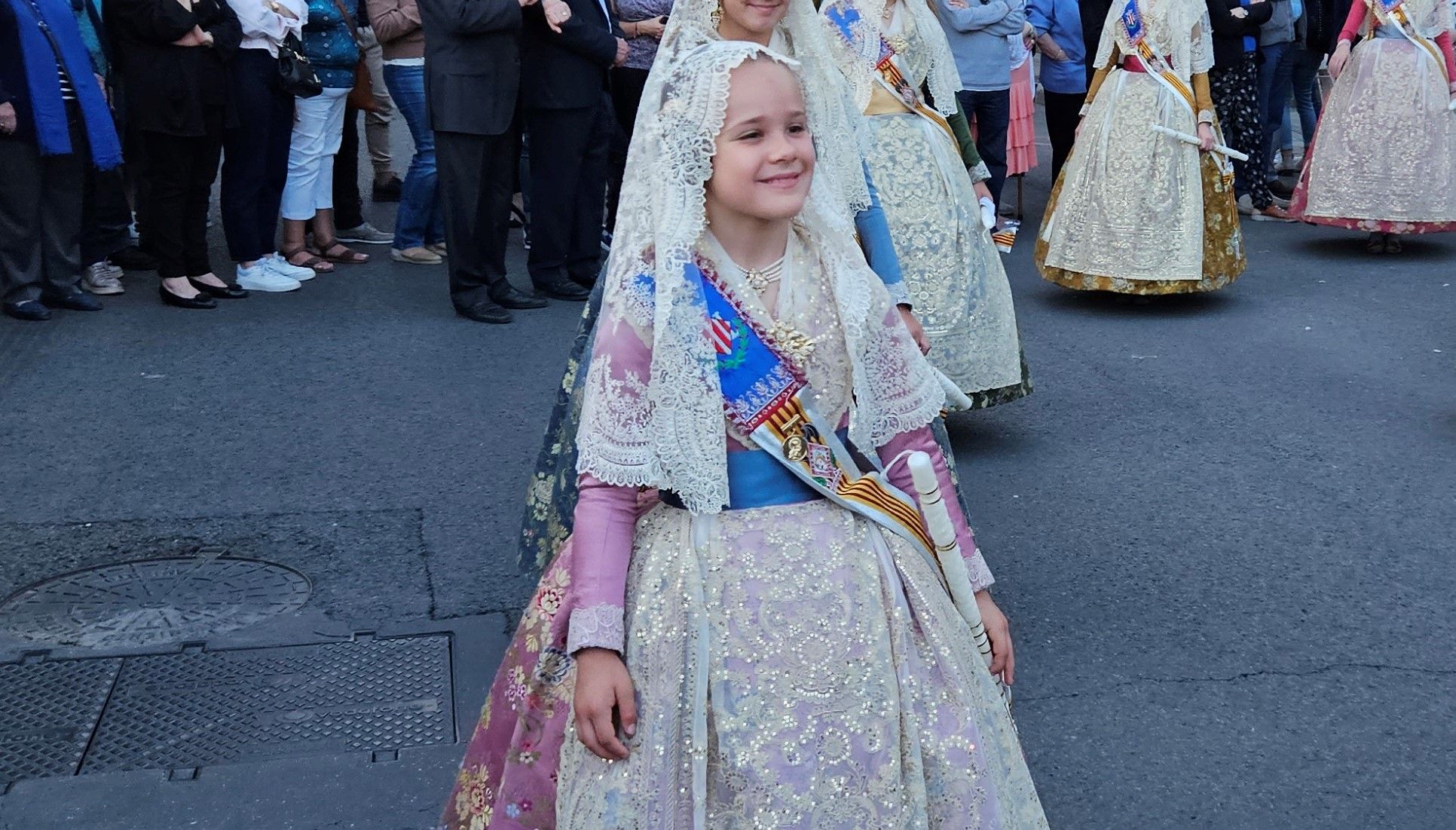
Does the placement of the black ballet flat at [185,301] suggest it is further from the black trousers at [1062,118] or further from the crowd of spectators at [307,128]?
the black trousers at [1062,118]

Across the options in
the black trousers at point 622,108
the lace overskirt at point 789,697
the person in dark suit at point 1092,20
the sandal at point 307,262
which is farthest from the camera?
the person in dark suit at point 1092,20

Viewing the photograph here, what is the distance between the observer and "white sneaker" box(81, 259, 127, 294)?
795 cm

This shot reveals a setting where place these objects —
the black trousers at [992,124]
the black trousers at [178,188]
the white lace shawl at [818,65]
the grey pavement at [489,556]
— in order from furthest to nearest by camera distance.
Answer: the black trousers at [992,124] < the black trousers at [178,188] < the grey pavement at [489,556] < the white lace shawl at [818,65]

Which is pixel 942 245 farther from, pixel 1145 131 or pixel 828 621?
pixel 828 621

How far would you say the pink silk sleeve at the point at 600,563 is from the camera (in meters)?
2.23

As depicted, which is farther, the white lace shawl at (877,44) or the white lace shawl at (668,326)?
the white lace shawl at (877,44)

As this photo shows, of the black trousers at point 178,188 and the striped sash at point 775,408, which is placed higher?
→ the striped sash at point 775,408

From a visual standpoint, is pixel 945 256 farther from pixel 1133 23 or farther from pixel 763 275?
pixel 763 275

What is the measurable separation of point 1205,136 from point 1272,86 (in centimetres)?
357

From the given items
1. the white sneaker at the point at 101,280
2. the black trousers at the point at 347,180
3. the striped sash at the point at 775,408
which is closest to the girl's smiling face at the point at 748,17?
the striped sash at the point at 775,408

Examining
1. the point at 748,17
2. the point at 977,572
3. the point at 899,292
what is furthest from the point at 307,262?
the point at 977,572

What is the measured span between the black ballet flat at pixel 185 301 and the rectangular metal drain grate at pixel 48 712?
3934 mm

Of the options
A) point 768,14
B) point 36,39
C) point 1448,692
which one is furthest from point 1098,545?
point 36,39

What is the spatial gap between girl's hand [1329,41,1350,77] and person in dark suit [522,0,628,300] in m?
4.19
